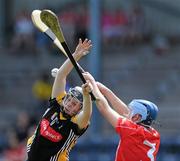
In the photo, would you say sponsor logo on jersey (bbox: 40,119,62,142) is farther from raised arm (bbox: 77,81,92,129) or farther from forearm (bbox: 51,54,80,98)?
forearm (bbox: 51,54,80,98)

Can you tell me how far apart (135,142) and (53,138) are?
32.2 inches

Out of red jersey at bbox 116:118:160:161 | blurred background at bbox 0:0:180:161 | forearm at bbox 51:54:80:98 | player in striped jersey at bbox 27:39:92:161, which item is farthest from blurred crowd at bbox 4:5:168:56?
red jersey at bbox 116:118:160:161

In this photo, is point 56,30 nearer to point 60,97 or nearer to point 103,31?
point 60,97

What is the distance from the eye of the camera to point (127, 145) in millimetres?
8430

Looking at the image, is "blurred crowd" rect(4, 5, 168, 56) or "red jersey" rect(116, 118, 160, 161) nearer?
"red jersey" rect(116, 118, 160, 161)

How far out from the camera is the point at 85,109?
8.43 metres

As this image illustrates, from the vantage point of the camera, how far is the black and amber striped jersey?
8.60m

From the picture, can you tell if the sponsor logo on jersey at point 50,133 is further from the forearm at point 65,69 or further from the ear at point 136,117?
the ear at point 136,117

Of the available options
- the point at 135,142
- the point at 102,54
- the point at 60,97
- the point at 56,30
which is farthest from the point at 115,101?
the point at 102,54

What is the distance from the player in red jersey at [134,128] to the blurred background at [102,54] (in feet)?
24.7

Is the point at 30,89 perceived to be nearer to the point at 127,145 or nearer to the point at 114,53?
the point at 114,53

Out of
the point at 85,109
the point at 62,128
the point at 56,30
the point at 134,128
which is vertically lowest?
the point at 134,128

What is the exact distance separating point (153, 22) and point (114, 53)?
1922 millimetres

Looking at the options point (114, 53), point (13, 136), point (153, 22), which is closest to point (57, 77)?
point (13, 136)
